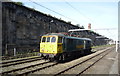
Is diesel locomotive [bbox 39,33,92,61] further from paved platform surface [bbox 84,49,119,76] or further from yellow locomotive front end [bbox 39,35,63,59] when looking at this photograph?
paved platform surface [bbox 84,49,119,76]

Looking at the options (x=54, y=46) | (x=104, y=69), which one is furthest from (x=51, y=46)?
(x=104, y=69)

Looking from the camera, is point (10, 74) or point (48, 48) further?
point (48, 48)

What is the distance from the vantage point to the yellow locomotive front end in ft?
40.0

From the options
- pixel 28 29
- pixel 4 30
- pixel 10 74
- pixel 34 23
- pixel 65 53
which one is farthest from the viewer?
pixel 34 23

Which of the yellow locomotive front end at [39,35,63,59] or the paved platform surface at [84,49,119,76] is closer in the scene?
the paved platform surface at [84,49,119,76]

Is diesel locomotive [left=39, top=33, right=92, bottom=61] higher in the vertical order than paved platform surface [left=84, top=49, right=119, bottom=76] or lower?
higher

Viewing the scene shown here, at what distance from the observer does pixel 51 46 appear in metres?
12.5

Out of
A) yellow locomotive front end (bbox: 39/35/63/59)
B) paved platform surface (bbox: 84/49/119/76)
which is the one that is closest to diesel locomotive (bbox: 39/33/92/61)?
yellow locomotive front end (bbox: 39/35/63/59)

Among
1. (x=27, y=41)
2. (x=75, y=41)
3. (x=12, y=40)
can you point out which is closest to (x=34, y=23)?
(x=27, y=41)

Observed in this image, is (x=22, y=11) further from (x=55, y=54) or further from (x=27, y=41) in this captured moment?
(x=55, y=54)

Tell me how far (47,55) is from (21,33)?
7.74 metres

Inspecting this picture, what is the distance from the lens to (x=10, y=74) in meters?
8.04

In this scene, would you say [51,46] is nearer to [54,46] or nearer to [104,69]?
[54,46]

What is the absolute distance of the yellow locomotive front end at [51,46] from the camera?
1219 cm
